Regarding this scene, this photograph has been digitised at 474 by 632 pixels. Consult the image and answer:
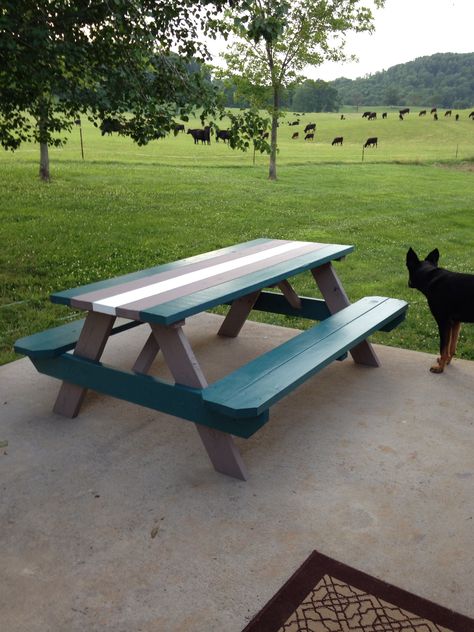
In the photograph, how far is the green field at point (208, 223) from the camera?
7316mm

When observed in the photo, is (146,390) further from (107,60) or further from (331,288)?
(107,60)

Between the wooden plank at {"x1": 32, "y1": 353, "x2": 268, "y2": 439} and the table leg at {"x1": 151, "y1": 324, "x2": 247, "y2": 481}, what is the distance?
0.27 ft

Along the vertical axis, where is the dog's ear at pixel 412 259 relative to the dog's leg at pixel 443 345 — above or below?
above

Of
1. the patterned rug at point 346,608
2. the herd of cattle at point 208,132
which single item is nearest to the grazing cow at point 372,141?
the herd of cattle at point 208,132

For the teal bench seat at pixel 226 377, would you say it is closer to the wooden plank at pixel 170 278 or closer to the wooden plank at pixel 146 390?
the wooden plank at pixel 146 390

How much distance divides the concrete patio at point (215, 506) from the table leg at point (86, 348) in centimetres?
13

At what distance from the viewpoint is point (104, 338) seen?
3787 mm

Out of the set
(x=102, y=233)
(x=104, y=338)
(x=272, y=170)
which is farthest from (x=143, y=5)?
(x=272, y=170)

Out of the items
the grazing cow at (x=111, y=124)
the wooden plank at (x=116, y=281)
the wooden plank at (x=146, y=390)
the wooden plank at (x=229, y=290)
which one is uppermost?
the grazing cow at (x=111, y=124)

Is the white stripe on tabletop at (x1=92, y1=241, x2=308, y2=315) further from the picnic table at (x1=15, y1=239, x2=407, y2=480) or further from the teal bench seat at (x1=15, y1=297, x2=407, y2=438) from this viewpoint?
the teal bench seat at (x1=15, y1=297, x2=407, y2=438)

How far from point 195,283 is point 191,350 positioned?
2.37ft

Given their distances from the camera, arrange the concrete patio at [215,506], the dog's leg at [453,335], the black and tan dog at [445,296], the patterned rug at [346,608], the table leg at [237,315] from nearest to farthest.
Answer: the patterned rug at [346,608] → the concrete patio at [215,506] → the black and tan dog at [445,296] → the dog's leg at [453,335] → the table leg at [237,315]

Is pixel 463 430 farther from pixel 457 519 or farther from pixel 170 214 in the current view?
pixel 170 214

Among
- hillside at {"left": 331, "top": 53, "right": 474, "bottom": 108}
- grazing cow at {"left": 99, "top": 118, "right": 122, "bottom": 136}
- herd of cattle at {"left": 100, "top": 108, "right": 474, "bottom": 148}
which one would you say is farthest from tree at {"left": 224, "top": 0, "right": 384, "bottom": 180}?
hillside at {"left": 331, "top": 53, "right": 474, "bottom": 108}
